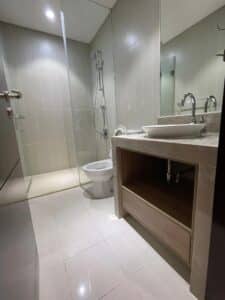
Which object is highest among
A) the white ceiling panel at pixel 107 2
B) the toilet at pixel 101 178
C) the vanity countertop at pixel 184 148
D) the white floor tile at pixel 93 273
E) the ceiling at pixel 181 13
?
the white ceiling panel at pixel 107 2

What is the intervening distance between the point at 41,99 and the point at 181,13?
2353 millimetres

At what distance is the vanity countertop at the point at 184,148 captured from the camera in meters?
0.61

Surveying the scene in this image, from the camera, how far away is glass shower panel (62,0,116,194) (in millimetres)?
2115

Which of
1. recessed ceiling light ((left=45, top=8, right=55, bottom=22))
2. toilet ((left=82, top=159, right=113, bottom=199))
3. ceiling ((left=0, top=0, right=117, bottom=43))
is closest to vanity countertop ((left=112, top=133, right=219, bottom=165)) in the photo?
toilet ((left=82, top=159, right=113, bottom=199))

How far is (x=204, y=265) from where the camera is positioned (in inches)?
27.0

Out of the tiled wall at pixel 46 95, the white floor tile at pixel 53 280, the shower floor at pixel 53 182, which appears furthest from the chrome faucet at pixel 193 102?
the tiled wall at pixel 46 95

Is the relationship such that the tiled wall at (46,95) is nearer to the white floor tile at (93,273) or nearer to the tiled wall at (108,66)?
the tiled wall at (108,66)

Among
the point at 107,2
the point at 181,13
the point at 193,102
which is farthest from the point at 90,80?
the point at 193,102

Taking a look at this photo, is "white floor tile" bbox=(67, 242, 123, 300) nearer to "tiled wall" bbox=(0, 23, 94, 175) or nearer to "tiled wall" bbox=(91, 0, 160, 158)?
"tiled wall" bbox=(91, 0, 160, 158)

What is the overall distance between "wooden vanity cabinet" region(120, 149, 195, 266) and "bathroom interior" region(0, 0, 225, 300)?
0.03 feet

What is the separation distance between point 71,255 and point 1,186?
89cm

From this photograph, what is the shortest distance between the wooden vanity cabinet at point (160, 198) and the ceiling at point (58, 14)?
2053 millimetres

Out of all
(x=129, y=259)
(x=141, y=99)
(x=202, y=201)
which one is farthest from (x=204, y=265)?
(x=141, y=99)

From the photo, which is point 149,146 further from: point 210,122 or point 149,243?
point 149,243
